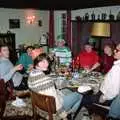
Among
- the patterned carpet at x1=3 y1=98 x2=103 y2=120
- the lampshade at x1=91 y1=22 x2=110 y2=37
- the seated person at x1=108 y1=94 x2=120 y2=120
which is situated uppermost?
the lampshade at x1=91 y1=22 x2=110 y2=37

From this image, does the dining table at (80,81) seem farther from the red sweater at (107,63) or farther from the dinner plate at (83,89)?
the red sweater at (107,63)

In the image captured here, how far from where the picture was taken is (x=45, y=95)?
3.09 meters

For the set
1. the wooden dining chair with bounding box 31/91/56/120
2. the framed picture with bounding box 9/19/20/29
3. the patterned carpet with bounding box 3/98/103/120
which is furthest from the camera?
the framed picture with bounding box 9/19/20/29

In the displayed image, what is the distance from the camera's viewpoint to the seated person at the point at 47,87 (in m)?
3.29

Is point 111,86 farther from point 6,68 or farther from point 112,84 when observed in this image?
point 6,68

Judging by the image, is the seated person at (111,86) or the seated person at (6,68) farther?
the seated person at (6,68)

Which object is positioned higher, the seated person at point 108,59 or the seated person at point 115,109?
the seated person at point 108,59

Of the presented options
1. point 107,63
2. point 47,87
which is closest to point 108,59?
point 107,63

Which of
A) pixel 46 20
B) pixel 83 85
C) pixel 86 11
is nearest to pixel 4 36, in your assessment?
pixel 46 20

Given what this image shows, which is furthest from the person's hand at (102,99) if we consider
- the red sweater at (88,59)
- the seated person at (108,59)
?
the red sweater at (88,59)

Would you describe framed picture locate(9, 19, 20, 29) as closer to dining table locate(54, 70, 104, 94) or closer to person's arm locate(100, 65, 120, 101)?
dining table locate(54, 70, 104, 94)

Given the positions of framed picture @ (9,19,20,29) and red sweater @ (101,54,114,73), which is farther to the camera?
framed picture @ (9,19,20,29)

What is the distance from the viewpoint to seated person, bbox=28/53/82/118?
129 inches

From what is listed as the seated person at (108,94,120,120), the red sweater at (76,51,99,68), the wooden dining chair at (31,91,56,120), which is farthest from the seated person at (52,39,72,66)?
the wooden dining chair at (31,91,56,120)
